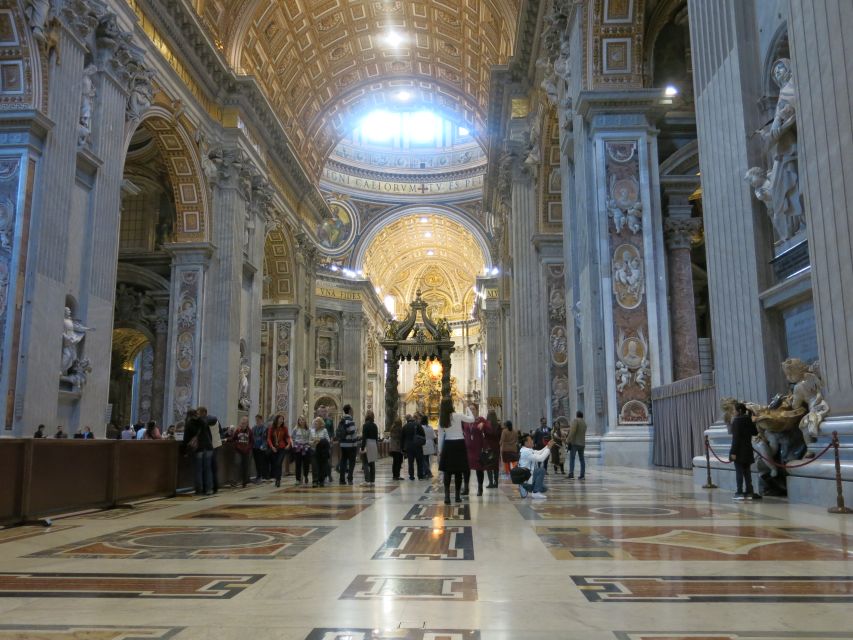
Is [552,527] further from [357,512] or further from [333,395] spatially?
[333,395]

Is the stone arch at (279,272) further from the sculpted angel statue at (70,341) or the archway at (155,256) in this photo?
the sculpted angel statue at (70,341)

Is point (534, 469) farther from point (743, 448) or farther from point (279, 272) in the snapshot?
point (279, 272)

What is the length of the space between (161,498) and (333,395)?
3369 cm

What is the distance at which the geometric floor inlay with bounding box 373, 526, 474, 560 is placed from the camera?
4.05m

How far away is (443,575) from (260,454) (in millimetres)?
9859

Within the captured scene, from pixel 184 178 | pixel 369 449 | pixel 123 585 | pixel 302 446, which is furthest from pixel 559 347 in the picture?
pixel 123 585

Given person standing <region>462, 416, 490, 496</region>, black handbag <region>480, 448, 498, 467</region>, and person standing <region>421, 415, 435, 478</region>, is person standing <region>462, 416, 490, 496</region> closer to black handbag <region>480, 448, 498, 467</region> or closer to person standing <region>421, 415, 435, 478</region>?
black handbag <region>480, 448, 498, 467</region>

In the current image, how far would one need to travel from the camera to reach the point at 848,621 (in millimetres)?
2451

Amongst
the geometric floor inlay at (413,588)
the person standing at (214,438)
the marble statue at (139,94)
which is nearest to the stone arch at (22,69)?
the marble statue at (139,94)

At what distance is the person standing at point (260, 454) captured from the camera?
495 inches

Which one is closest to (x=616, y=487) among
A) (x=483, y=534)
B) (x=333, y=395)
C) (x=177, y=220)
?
(x=483, y=534)

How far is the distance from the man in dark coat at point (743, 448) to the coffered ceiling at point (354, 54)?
54.4 ft

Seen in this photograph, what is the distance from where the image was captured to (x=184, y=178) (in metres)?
18.4

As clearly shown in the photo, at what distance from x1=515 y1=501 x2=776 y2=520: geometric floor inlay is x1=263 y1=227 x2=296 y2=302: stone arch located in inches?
854
